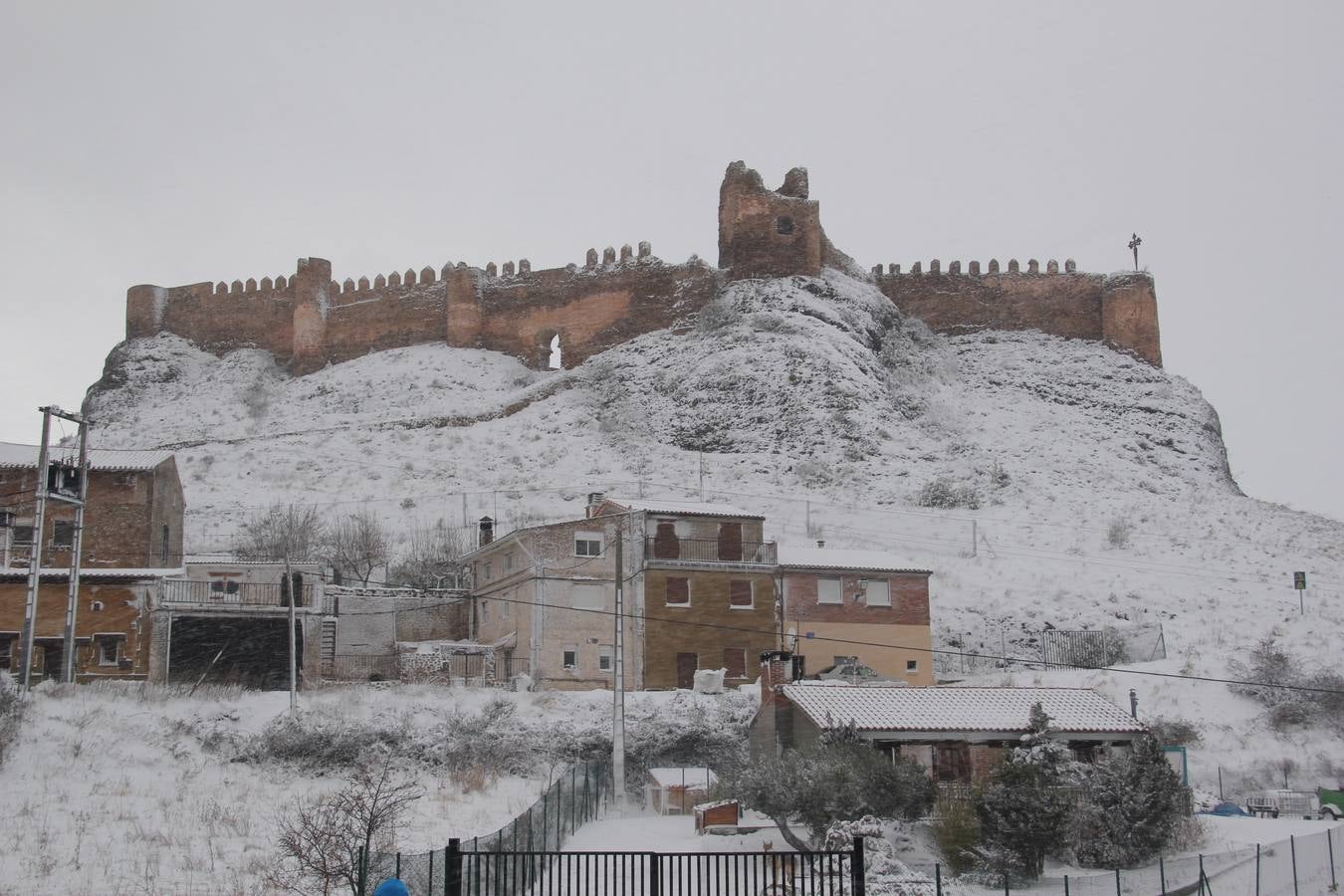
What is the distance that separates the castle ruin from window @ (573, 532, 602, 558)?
97.4 ft

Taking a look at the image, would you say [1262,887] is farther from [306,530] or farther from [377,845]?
[306,530]

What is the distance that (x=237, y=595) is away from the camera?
35.3m

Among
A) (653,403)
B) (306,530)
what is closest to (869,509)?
(653,403)

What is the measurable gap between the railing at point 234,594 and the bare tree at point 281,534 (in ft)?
17.9

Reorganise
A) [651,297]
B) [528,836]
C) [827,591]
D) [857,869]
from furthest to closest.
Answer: [651,297]
[827,591]
[528,836]
[857,869]

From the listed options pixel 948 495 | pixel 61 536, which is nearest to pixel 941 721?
pixel 61 536

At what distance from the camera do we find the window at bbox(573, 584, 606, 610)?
36.2 m

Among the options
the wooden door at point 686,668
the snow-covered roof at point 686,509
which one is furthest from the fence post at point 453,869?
the snow-covered roof at point 686,509

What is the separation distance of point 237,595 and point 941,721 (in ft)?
58.0

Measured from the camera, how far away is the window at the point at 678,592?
35969mm

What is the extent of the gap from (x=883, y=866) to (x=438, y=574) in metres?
25.8

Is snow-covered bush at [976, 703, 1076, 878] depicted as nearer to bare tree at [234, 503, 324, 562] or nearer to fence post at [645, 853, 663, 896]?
fence post at [645, 853, 663, 896]

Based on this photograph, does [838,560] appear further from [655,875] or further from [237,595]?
[655,875]

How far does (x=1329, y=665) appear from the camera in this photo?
35.5 meters
